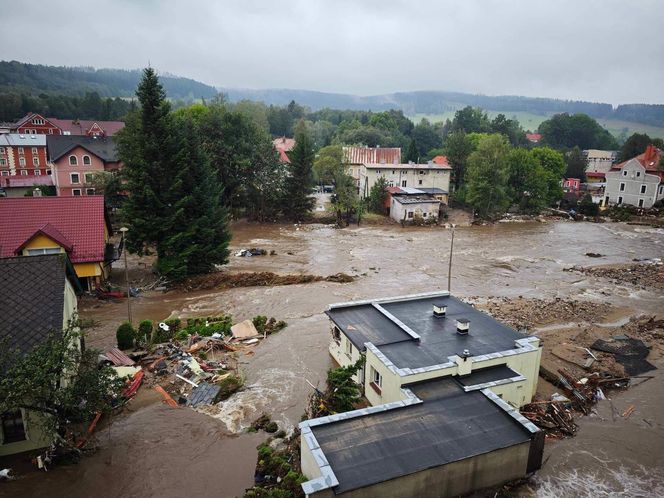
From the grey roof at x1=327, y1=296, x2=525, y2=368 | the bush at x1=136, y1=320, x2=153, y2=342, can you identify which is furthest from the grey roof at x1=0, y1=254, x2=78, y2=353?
the grey roof at x1=327, y1=296, x2=525, y2=368

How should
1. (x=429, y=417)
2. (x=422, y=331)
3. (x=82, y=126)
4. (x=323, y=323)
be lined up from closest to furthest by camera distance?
(x=429, y=417) → (x=422, y=331) → (x=323, y=323) → (x=82, y=126)

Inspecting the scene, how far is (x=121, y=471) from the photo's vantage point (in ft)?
43.7

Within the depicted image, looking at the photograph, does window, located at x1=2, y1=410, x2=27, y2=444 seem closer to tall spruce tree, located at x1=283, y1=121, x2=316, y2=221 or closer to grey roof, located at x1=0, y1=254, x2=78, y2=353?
grey roof, located at x1=0, y1=254, x2=78, y2=353

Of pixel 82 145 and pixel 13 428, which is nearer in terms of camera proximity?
pixel 13 428

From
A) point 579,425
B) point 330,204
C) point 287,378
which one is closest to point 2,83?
point 330,204

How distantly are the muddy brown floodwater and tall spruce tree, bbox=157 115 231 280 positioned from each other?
2637 millimetres

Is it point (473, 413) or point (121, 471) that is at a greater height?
point (473, 413)

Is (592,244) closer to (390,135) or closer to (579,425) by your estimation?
(579,425)

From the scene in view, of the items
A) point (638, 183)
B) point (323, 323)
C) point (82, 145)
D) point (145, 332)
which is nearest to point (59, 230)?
point (145, 332)

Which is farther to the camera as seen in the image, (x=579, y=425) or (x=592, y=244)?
(x=592, y=244)

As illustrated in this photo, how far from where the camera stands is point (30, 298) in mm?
13336

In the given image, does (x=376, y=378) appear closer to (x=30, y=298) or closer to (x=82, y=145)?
(x=30, y=298)

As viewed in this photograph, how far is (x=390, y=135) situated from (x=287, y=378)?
82.2 meters

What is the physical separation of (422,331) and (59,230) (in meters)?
20.8
